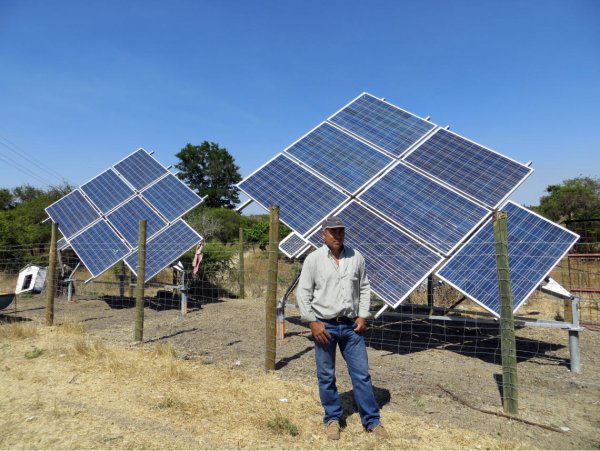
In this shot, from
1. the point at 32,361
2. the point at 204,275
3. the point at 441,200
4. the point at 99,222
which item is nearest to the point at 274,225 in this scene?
the point at 441,200

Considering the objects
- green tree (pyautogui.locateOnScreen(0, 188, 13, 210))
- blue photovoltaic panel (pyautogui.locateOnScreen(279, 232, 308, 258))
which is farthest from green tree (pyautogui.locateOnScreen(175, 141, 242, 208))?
blue photovoltaic panel (pyautogui.locateOnScreen(279, 232, 308, 258))

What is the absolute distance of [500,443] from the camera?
3900 mm

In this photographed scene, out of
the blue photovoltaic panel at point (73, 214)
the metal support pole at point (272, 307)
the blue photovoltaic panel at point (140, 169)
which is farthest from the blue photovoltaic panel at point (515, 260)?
A: the blue photovoltaic panel at point (73, 214)

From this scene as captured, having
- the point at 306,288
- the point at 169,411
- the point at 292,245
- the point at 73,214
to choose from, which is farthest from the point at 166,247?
the point at 306,288

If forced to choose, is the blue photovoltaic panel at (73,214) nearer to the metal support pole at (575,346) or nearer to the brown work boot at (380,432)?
the brown work boot at (380,432)

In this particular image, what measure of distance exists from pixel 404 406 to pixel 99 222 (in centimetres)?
1084

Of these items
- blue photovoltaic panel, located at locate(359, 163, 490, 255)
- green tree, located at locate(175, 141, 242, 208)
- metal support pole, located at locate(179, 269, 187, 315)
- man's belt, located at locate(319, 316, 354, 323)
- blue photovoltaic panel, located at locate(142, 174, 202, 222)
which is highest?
green tree, located at locate(175, 141, 242, 208)

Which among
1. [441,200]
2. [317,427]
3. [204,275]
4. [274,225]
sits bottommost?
[317,427]

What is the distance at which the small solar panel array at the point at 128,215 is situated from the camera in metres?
11.1

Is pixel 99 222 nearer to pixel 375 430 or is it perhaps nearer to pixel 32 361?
pixel 32 361

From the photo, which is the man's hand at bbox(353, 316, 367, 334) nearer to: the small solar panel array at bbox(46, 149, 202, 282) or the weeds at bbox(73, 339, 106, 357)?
the weeds at bbox(73, 339, 106, 357)

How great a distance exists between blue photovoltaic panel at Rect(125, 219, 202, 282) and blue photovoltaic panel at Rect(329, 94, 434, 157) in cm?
490

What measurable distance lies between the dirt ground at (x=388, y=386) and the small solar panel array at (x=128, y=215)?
202 centimetres

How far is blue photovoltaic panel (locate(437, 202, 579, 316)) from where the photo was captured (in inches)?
248
